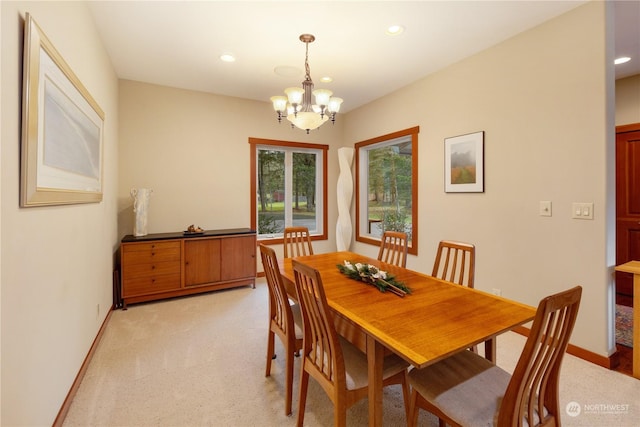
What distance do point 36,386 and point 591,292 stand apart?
11.9 ft

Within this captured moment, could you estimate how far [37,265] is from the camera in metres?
1.44

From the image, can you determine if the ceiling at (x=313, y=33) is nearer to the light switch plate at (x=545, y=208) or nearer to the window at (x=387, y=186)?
the window at (x=387, y=186)

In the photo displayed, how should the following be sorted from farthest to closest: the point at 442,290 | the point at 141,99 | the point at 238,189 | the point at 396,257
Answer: the point at 238,189, the point at 141,99, the point at 396,257, the point at 442,290

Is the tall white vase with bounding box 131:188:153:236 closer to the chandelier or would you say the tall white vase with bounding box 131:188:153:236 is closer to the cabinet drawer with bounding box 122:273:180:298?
the cabinet drawer with bounding box 122:273:180:298

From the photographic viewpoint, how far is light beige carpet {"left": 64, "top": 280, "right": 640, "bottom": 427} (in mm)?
1767

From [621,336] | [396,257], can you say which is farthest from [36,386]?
[621,336]

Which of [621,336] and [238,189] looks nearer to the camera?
[621,336]

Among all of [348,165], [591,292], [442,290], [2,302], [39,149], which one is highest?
[348,165]

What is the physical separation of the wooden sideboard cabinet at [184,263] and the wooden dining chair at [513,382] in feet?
9.93

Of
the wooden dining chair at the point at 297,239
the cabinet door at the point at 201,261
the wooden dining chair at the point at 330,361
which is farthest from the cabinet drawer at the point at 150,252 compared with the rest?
the wooden dining chair at the point at 330,361

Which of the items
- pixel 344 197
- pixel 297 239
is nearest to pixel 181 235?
pixel 297 239

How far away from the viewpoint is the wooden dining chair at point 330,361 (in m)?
1.37

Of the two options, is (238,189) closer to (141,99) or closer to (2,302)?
(141,99)

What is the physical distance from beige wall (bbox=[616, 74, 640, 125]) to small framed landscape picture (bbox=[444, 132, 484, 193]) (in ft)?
6.99
